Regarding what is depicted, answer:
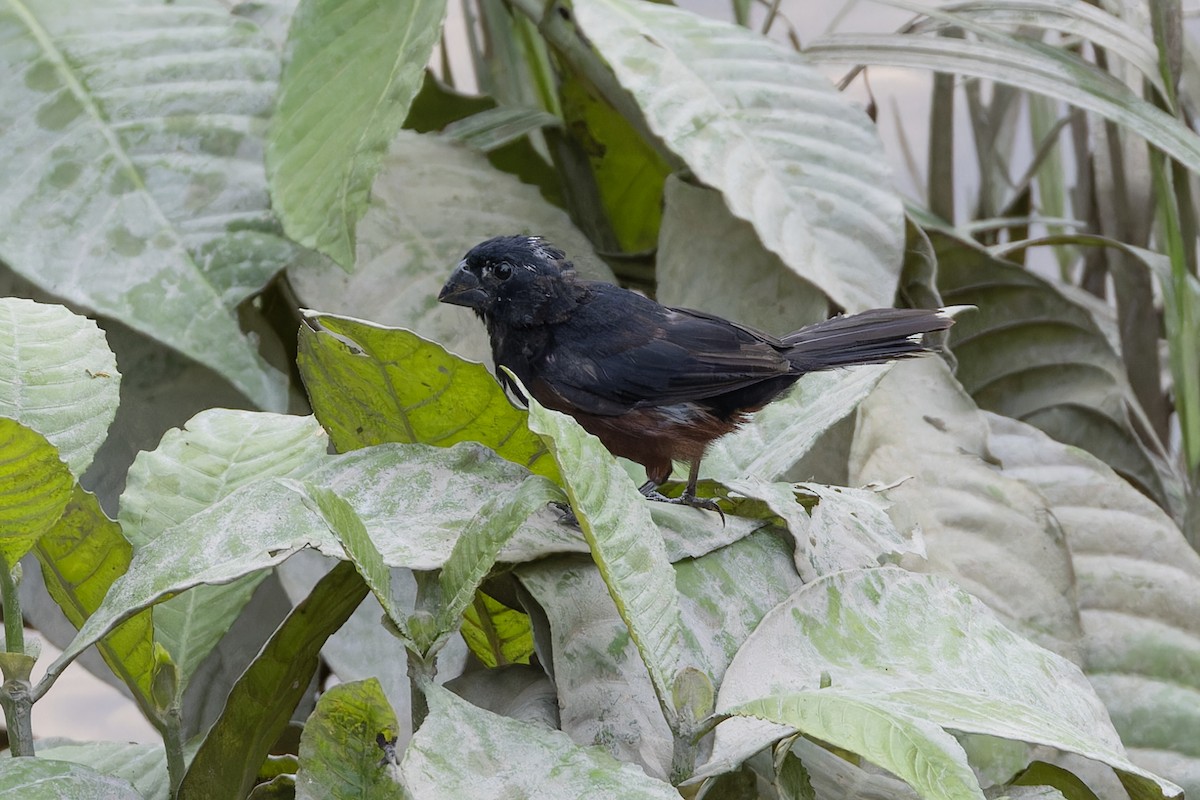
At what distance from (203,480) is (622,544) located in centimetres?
32

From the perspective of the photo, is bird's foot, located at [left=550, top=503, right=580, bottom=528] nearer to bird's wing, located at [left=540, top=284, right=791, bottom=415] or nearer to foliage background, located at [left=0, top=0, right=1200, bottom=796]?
foliage background, located at [left=0, top=0, right=1200, bottom=796]

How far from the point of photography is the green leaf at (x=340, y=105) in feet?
3.62

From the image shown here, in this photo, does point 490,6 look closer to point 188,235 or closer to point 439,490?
point 188,235

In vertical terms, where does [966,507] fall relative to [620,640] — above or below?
below

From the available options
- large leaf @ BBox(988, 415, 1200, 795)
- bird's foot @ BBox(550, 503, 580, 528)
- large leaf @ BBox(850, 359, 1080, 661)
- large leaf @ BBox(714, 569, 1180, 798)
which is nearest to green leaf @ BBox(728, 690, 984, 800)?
large leaf @ BBox(714, 569, 1180, 798)

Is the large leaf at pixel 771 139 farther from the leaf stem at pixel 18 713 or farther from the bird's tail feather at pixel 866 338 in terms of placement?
the leaf stem at pixel 18 713

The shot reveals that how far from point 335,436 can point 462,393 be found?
104 millimetres

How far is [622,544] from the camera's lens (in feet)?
1.99

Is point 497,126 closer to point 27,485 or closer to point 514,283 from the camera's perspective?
point 514,283

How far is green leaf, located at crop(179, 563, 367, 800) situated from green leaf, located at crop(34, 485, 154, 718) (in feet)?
0.19

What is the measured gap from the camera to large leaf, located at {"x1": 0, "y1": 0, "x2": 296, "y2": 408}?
3.59ft

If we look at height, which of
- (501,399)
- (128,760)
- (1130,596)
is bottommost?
(1130,596)

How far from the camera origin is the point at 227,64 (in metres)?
1.31

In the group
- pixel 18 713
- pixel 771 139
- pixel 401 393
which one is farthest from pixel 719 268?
pixel 18 713
